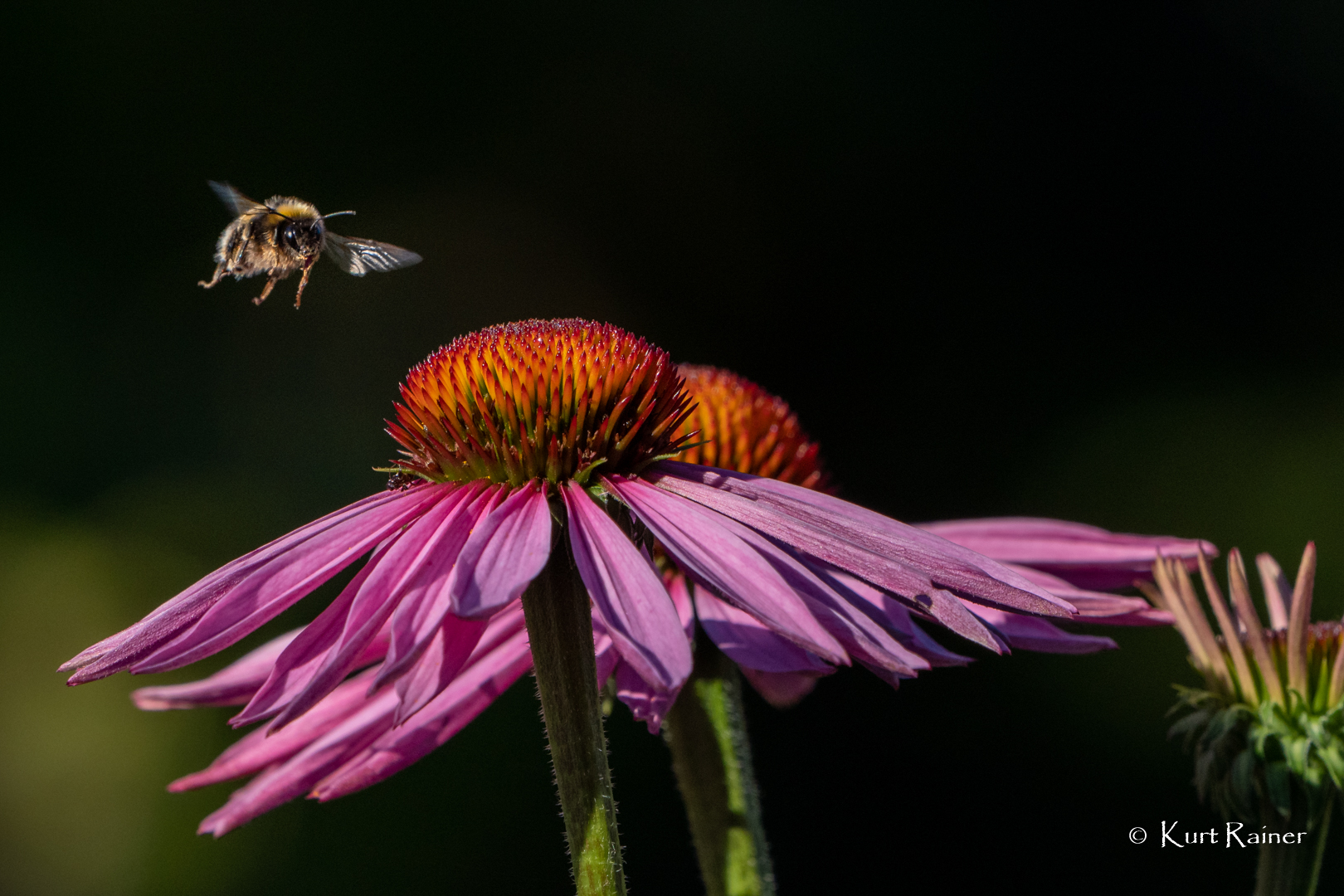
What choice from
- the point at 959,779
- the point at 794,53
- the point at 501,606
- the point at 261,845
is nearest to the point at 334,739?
the point at 501,606

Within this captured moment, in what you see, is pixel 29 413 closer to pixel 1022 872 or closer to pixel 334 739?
pixel 334 739

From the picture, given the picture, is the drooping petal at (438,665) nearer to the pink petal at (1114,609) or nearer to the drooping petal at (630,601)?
the drooping petal at (630,601)

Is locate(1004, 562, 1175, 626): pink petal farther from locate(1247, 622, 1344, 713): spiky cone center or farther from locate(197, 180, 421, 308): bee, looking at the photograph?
locate(197, 180, 421, 308): bee

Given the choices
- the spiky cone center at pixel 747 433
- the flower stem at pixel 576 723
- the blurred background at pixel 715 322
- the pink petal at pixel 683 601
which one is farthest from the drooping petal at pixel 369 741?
the blurred background at pixel 715 322

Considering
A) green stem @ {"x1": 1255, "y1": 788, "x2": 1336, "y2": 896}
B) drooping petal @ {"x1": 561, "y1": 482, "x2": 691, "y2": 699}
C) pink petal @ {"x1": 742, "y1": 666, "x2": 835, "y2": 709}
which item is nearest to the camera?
drooping petal @ {"x1": 561, "y1": 482, "x2": 691, "y2": 699}

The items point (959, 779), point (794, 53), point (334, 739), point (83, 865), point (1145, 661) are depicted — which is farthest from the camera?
point (794, 53)

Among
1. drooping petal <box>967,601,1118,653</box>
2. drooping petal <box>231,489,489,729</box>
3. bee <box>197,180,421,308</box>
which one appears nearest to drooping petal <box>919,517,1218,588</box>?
drooping petal <box>967,601,1118,653</box>
